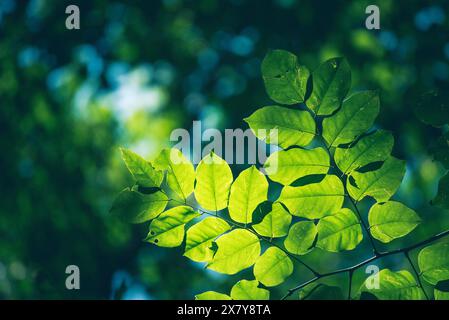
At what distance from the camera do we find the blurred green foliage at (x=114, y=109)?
227 inches

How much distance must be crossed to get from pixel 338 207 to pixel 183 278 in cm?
542

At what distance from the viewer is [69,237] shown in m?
6.13

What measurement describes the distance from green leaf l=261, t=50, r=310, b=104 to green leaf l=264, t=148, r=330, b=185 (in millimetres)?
131

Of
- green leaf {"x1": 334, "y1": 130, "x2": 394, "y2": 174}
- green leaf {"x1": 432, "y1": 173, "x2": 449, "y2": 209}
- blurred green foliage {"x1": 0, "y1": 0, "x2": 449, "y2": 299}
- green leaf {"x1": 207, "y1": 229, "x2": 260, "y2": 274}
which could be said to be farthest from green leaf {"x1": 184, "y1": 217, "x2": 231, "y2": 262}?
blurred green foliage {"x1": 0, "y1": 0, "x2": 449, "y2": 299}

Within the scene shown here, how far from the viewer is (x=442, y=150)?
39.1 inches

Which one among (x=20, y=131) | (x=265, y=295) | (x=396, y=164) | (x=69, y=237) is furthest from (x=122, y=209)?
(x=20, y=131)

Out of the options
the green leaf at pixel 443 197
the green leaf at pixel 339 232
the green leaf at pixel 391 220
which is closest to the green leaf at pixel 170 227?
the green leaf at pixel 339 232

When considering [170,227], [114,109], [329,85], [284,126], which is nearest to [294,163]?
[284,126]

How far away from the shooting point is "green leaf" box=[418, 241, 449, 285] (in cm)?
102

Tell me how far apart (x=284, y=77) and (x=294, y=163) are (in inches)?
8.0

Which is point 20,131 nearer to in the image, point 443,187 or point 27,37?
point 27,37

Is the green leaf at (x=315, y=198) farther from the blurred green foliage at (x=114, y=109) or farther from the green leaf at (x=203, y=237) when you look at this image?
the blurred green foliage at (x=114, y=109)

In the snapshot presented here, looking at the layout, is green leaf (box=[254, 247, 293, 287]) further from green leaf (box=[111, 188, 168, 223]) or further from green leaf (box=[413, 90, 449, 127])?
green leaf (box=[413, 90, 449, 127])

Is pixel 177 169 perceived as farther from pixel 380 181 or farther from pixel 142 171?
pixel 380 181
